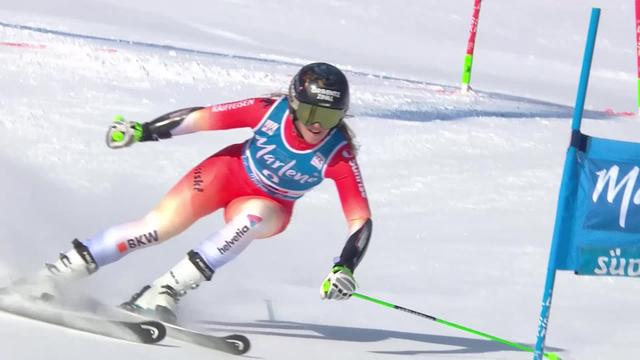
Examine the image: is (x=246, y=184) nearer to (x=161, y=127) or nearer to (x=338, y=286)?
(x=161, y=127)

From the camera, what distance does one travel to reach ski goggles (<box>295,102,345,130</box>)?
5477mm

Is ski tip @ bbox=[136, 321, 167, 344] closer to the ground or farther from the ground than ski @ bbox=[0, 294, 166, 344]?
closer to the ground

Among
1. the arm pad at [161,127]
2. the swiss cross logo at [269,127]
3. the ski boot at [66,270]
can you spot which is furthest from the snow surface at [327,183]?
the swiss cross logo at [269,127]

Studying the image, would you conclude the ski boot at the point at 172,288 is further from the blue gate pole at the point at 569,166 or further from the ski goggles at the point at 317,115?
the blue gate pole at the point at 569,166

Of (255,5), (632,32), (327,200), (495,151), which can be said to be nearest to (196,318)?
(327,200)

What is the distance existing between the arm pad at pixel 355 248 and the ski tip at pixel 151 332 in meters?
0.87

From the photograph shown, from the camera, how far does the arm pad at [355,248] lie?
17.5ft

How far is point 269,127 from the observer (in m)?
5.74

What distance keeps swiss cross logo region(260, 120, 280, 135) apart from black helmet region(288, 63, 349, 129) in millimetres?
205

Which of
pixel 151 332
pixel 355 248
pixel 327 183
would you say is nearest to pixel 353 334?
pixel 355 248

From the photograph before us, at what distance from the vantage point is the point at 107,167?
32.1ft

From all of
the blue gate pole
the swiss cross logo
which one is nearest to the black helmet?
the swiss cross logo

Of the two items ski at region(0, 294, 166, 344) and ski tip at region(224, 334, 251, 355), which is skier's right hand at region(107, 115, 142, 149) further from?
ski tip at region(224, 334, 251, 355)

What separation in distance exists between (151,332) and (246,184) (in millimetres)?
1165
